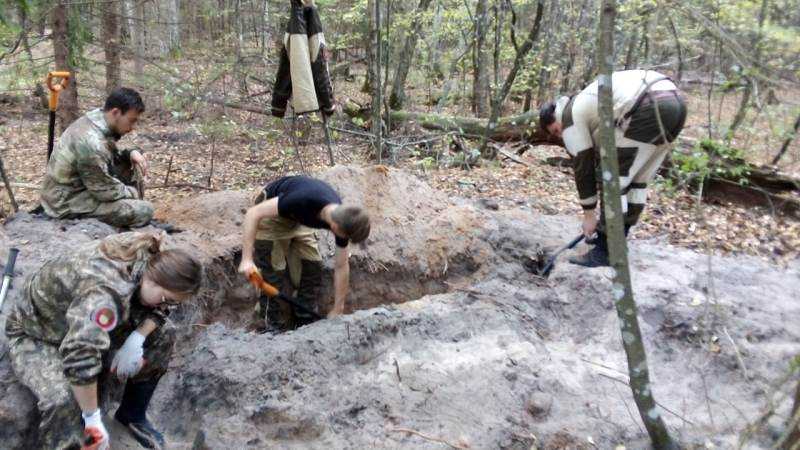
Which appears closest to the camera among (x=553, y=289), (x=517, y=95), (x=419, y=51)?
(x=553, y=289)

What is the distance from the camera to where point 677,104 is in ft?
14.3

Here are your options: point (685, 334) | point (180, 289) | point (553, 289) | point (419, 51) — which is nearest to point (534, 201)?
point (553, 289)

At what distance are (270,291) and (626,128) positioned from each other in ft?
10.1

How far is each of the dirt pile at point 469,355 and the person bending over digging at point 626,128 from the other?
72 cm

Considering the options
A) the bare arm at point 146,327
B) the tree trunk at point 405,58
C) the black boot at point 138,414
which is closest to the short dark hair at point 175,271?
the bare arm at point 146,327

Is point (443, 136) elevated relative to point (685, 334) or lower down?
elevated

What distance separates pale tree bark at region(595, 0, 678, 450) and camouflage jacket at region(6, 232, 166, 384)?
2.31 meters

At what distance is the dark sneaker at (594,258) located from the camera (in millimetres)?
5031

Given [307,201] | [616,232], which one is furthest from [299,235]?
[616,232]

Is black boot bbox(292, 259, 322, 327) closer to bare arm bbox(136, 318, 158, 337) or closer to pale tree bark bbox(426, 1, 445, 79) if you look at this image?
bare arm bbox(136, 318, 158, 337)

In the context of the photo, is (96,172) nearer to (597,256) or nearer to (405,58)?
(597,256)

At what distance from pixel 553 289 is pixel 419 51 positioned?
10711 mm

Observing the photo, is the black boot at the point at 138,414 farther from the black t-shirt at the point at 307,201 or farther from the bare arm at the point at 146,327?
the black t-shirt at the point at 307,201

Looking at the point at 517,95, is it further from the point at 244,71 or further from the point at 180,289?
the point at 180,289
